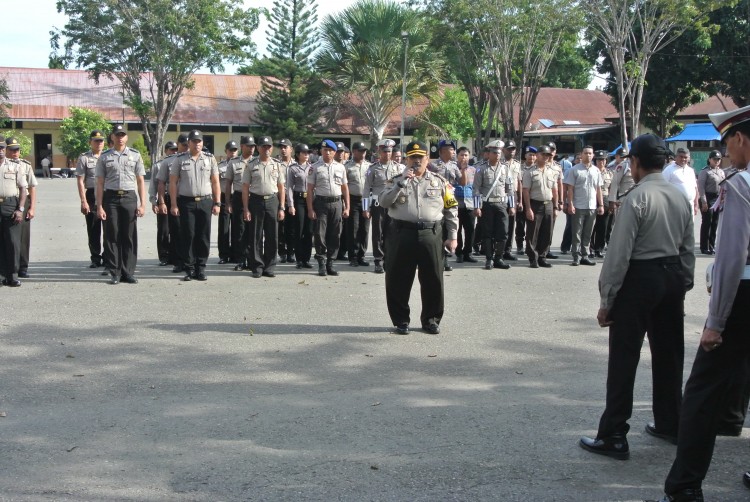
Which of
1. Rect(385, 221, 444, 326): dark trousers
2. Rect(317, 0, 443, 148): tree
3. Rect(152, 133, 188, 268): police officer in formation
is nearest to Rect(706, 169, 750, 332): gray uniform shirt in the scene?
Rect(385, 221, 444, 326): dark trousers

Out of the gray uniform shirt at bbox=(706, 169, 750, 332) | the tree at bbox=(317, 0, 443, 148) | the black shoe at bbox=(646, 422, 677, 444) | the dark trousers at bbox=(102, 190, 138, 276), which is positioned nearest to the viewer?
the gray uniform shirt at bbox=(706, 169, 750, 332)

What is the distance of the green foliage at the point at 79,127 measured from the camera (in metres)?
48.0

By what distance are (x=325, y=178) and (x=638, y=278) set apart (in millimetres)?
7997

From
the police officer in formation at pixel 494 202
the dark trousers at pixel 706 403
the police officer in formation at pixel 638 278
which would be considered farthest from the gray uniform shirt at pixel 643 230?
the police officer in formation at pixel 494 202

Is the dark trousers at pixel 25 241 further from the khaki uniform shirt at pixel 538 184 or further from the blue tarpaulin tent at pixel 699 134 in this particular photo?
the blue tarpaulin tent at pixel 699 134

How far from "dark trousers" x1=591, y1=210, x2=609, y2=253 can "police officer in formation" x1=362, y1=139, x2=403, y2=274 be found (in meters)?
4.09

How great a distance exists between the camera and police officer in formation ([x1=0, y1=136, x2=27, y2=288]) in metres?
11.0

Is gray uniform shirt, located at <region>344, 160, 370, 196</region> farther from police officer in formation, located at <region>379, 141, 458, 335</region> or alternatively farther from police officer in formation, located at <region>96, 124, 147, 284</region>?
police officer in formation, located at <region>379, 141, 458, 335</region>

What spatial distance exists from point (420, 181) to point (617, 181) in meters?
6.85

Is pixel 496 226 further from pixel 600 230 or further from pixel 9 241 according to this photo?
pixel 9 241

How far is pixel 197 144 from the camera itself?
456 inches

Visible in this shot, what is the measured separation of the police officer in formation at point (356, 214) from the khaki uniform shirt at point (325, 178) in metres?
1.07

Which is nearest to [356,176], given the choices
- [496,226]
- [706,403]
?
[496,226]

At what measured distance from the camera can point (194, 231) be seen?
11.6 meters
